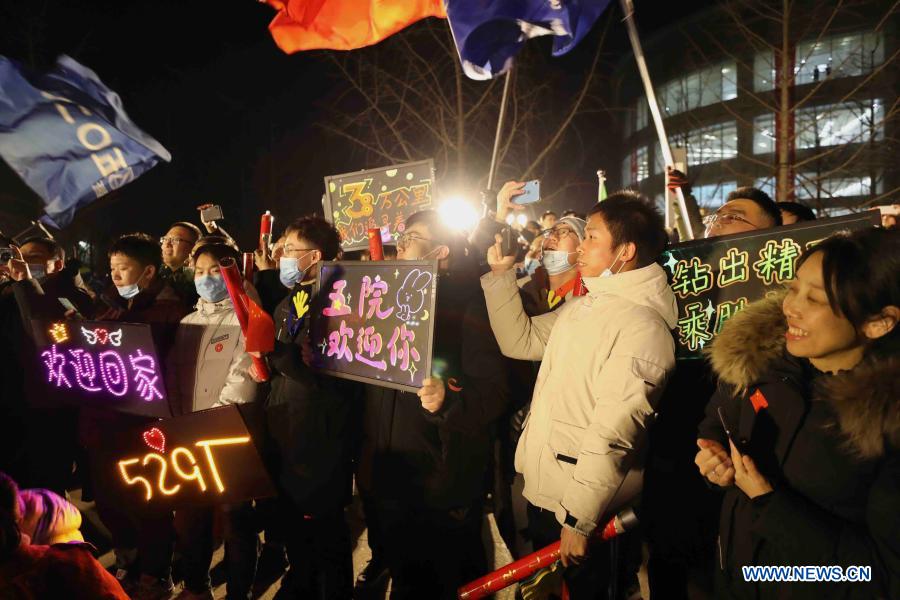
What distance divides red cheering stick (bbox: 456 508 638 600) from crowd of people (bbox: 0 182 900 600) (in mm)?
62

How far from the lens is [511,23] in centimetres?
484

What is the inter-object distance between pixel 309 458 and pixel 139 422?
143 cm

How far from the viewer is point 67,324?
12.8 feet

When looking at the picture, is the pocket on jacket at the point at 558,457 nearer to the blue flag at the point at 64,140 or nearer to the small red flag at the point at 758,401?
the small red flag at the point at 758,401

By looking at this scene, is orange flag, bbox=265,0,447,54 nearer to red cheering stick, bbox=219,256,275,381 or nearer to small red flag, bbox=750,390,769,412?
red cheering stick, bbox=219,256,275,381

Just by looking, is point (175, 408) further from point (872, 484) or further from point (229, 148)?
point (229, 148)

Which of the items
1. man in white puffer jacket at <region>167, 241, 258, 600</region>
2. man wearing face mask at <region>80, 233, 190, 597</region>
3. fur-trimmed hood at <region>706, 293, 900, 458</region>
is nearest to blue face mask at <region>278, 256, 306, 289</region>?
man in white puffer jacket at <region>167, 241, 258, 600</region>

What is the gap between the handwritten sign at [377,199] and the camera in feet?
18.0

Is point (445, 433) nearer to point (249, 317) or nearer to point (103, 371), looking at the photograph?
point (249, 317)

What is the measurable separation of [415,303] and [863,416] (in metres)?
1.92

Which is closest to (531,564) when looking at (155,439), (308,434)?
(308,434)

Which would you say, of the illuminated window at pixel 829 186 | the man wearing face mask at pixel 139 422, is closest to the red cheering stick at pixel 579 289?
the man wearing face mask at pixel 139 422

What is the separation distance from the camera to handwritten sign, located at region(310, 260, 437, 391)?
281 cm

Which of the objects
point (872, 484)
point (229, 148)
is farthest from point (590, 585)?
point (229, 148)
